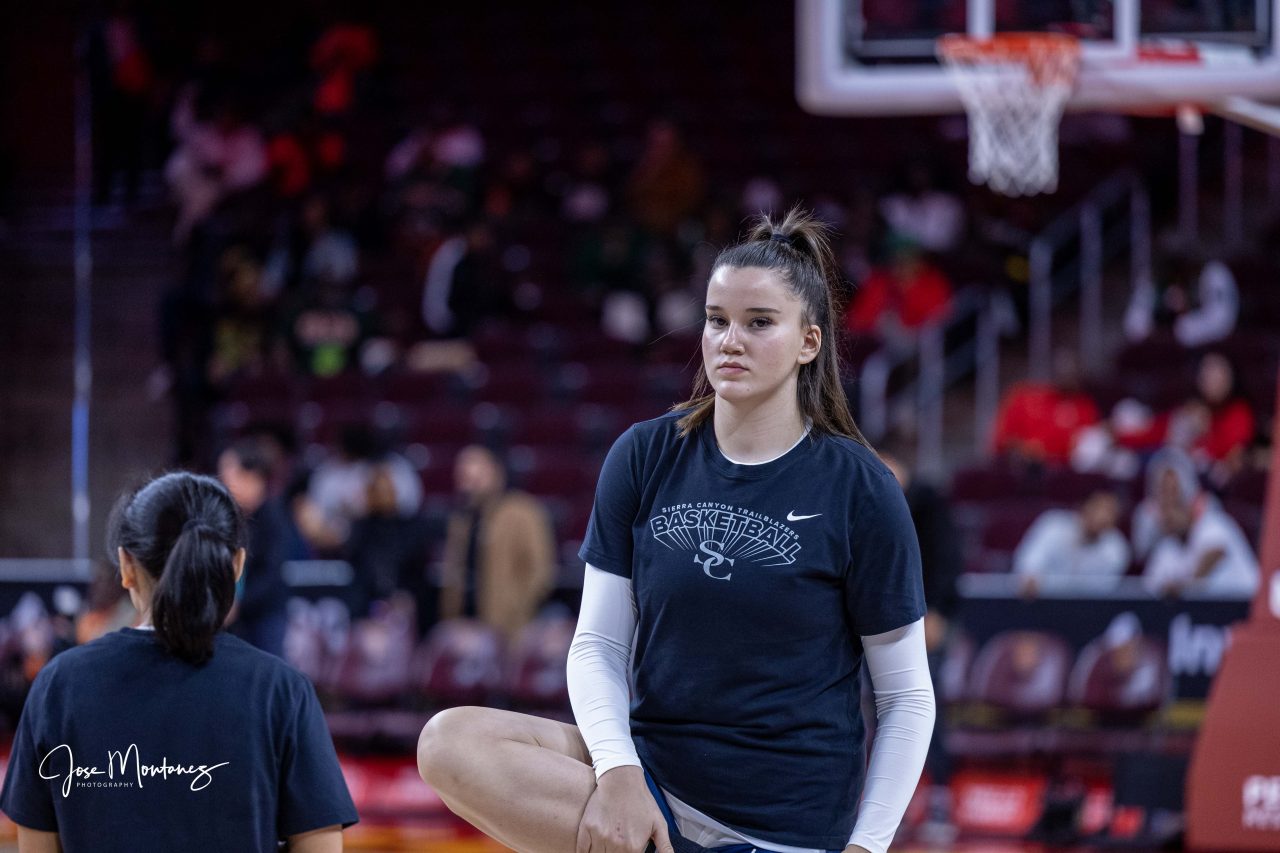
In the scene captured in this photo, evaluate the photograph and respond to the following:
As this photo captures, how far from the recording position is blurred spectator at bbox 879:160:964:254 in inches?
542

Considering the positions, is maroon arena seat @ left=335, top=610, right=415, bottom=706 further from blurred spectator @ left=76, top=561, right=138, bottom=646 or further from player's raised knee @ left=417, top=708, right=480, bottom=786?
player's raised knee @ left=417, top=708, right=480, bottom=786

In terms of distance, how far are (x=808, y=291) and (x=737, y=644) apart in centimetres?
67

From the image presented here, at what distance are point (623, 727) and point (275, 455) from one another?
8.58 meters

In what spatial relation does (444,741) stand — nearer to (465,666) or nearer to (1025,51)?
(1025,51)

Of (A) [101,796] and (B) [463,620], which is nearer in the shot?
(A) [101,796]

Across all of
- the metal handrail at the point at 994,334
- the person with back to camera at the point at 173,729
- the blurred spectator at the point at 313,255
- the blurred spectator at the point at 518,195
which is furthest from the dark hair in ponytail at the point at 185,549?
the blurred spectator at the point at 518,195

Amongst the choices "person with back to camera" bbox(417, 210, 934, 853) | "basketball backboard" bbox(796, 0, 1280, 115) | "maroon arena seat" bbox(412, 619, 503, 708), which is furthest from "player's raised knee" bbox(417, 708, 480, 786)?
"maroon arena seat" bbox(412, 619, 503, 708)

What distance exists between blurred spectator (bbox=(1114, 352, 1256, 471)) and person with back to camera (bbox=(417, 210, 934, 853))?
8296 mm

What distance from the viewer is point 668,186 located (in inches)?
566

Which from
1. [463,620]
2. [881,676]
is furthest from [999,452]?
[881,676]

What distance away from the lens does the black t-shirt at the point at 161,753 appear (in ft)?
9.59

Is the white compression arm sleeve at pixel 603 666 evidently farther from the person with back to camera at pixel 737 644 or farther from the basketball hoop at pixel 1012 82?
the basketball hoop at pixel 1012 82

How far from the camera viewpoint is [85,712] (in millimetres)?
2939

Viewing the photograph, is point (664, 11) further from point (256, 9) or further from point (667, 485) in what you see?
point (667, 485)
